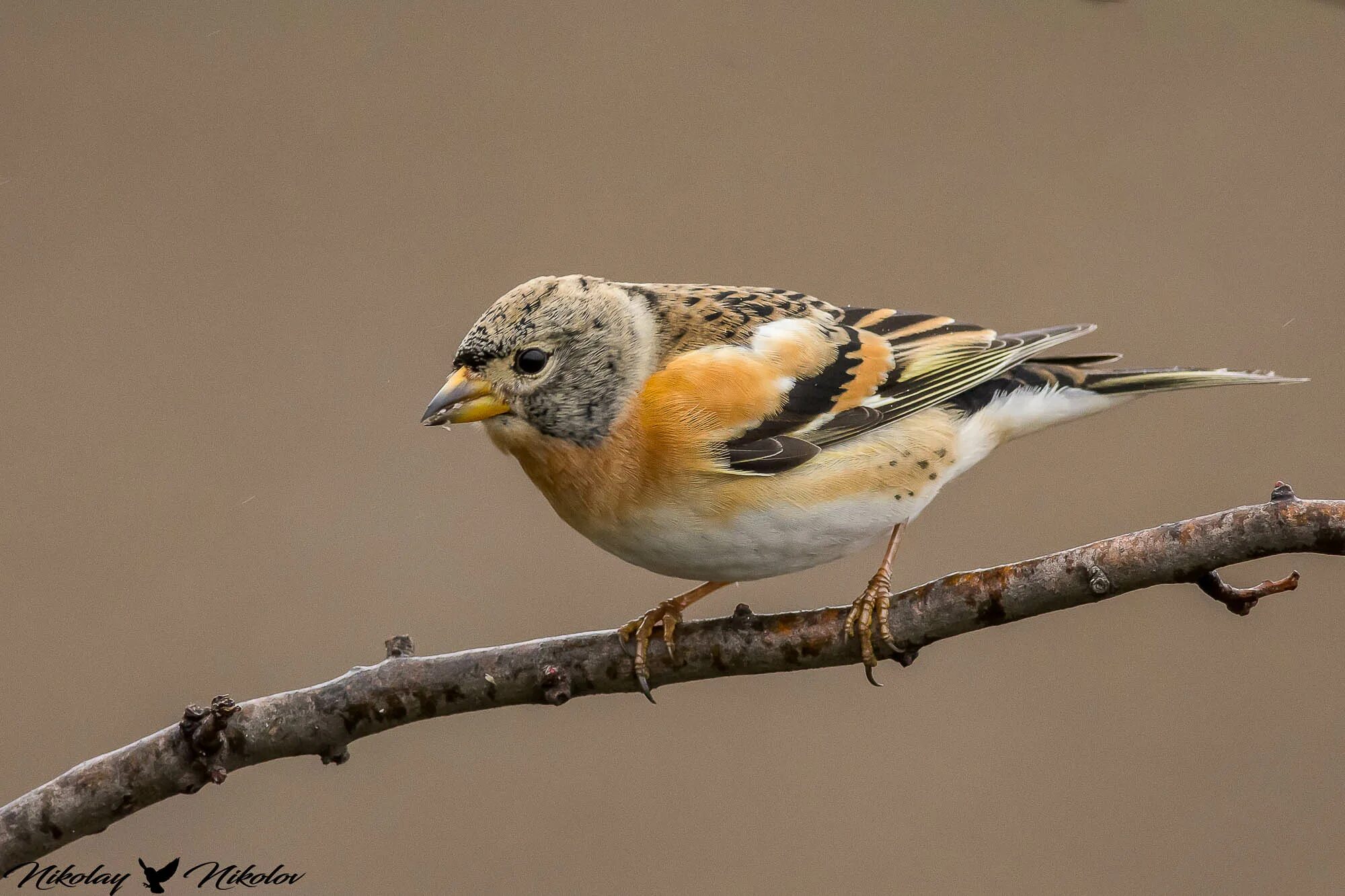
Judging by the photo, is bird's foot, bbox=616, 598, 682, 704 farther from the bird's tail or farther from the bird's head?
the bird's tail

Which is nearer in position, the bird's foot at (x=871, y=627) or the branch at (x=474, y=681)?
the branch at (x=474, y=681)

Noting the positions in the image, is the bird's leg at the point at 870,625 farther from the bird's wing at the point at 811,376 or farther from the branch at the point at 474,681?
the bird's wing at the point at 811,376

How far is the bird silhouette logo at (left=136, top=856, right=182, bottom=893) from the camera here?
2.00 metres

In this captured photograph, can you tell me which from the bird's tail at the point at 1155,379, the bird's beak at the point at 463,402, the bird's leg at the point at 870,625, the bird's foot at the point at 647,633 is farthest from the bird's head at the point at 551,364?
the bird's tail at the point at 1155,379

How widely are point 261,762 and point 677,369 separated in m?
0.91

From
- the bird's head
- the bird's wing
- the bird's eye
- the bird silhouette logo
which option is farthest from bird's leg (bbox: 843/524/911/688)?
the bird silhouette logo

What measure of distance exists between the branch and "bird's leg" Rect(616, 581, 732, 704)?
17 mm

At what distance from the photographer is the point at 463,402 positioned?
6.27 ft

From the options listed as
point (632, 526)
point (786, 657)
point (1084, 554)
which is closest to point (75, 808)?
point (632, 526)

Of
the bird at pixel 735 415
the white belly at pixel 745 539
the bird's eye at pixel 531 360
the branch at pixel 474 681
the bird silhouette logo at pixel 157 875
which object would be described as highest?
the bird's eye at pixel 531 360

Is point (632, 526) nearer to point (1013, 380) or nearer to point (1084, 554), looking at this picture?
point (1084, 554)

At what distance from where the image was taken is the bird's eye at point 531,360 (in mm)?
1976

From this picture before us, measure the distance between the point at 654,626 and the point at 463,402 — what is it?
49 centimetres

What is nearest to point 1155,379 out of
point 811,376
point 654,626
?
point 811,376
